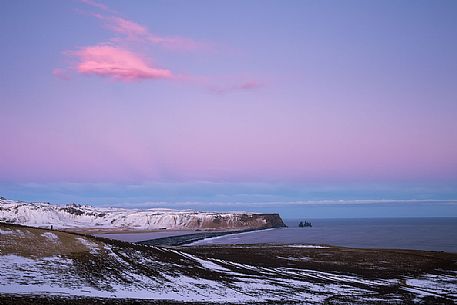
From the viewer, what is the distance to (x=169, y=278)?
39031 mm

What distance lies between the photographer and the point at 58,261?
37.8m

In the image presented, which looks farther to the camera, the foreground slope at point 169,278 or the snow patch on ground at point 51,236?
the snow patch on ground at point 51,236

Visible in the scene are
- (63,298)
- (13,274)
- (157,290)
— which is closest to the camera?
(63,298)

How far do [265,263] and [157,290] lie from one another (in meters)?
26.6

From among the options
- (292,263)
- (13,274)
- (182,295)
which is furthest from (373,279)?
(13,274)

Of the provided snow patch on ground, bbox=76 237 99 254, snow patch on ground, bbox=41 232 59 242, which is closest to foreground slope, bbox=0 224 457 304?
snow patch on ground, bbox=76 237 99 254

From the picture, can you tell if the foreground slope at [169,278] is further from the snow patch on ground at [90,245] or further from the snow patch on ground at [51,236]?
the snow patch on ground at [51,236]

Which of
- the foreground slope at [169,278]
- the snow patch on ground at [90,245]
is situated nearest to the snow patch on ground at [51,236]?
the foreground slope at [169,278]

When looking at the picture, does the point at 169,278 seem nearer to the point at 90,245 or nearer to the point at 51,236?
the point at 90,245

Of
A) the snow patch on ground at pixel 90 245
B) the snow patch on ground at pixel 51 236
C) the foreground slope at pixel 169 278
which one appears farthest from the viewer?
the snow patch on ground at pixel 51 236

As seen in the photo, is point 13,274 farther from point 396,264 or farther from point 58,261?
point 396,264

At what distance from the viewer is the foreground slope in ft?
98.4

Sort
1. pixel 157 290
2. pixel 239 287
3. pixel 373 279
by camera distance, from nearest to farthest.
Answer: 1. pixel 157 290
2. pixel 239 287
3. pixel 373 279

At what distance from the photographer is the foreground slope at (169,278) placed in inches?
1181
